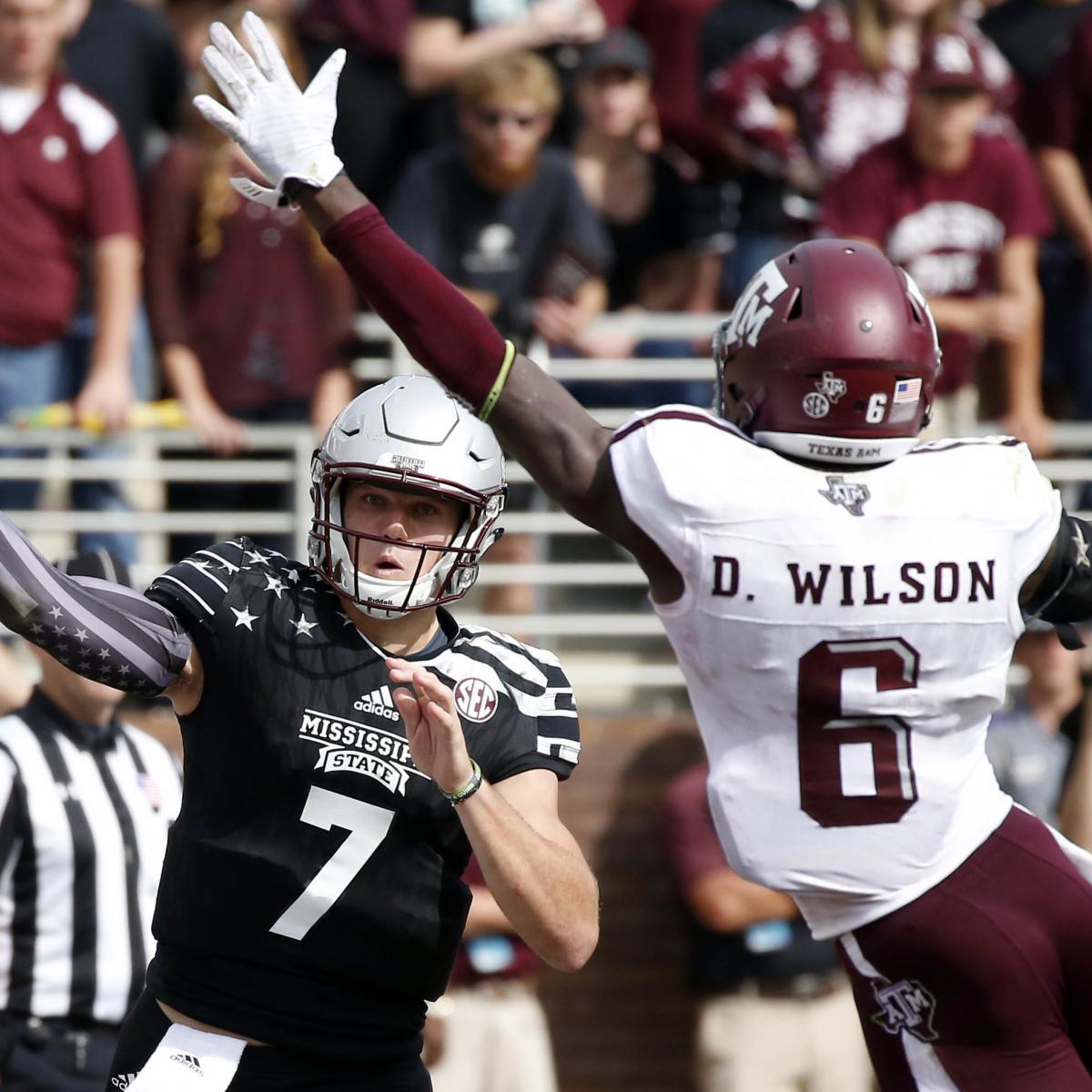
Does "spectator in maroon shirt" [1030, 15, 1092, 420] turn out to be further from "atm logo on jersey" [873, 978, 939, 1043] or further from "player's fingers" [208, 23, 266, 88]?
"player's fingers" [208, 23, 266, 88]

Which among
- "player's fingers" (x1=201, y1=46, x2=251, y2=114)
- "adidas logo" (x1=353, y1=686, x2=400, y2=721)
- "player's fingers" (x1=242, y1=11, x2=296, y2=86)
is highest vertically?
"player's fingers" (x1=242, y1=11, x2=296, y2=86)

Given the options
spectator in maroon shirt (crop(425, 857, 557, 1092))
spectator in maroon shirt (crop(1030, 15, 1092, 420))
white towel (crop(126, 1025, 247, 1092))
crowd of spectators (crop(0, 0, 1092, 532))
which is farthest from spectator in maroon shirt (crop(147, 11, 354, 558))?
white towel (crop(126, 1025, 247, 1092))

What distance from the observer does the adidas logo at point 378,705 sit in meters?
3.14

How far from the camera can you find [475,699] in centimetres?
319

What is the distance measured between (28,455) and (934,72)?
3.36 meters

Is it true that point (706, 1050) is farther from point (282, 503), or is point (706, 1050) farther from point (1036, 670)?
point (282, 503)

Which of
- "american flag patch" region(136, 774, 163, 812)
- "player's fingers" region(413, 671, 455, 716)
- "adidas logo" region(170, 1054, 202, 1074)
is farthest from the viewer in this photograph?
"american flag patch" region(136, 774, 163, 812)

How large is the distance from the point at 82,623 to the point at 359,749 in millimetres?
494

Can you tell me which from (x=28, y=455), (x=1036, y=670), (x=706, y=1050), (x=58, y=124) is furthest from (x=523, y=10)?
(x=706, y=1050)

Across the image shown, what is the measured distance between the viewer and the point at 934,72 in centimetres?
634

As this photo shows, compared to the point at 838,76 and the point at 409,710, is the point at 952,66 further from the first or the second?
the point at 409,710

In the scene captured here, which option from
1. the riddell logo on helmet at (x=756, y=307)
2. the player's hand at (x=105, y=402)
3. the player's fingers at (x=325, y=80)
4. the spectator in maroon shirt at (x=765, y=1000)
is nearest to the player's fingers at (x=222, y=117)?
the player's fingers at (x=325, y=80)

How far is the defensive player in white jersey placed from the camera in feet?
9.87

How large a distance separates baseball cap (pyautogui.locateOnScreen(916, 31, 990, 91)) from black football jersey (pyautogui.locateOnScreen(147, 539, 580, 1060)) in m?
3.83
